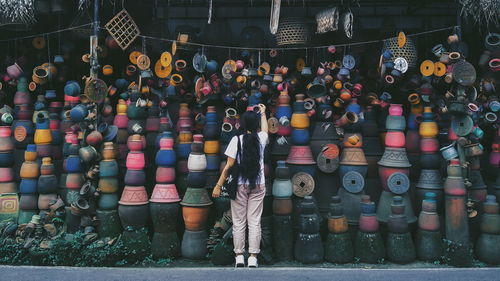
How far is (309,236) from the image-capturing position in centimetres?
500

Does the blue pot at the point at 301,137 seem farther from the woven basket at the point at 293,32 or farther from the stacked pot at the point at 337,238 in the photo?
the woven basket at the point at 293,32

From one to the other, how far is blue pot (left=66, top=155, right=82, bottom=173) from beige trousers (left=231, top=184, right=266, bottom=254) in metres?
1.86

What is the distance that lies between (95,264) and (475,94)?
4.41 m

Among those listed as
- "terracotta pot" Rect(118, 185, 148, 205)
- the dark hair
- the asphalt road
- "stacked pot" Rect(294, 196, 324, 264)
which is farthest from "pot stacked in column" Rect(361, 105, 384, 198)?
"terracotta pot" Rect(118, 185, 148, 205)

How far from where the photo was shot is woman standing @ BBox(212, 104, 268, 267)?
180 inches

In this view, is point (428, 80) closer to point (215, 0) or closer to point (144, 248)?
point (215, 0)

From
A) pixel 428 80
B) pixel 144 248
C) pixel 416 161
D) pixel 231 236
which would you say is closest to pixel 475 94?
pixel 428 80

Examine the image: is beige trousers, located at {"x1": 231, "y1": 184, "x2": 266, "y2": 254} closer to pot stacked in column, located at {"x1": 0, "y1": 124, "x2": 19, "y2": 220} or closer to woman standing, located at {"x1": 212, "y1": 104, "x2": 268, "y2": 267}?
woman standing, located at {"x1": 212, "y1": 104, "x2": 268, "y2": 267}

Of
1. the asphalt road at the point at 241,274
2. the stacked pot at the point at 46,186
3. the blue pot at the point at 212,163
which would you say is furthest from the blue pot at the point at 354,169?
the stacked pot at the point at 46,186

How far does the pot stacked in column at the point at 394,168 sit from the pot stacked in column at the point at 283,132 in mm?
1069

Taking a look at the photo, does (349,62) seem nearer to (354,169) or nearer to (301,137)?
(301,137)

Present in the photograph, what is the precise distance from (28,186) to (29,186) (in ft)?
0.03

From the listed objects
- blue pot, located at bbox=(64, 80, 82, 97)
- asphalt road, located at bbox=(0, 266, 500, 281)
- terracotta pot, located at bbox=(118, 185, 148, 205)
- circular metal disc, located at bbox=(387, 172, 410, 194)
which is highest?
blue pot, located at bbox=(64, 80, 82, 97)

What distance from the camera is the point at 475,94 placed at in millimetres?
5273
